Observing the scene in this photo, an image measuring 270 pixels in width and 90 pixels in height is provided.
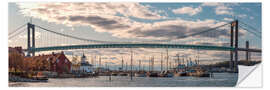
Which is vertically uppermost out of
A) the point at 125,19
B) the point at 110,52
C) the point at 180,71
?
the point at 125,19

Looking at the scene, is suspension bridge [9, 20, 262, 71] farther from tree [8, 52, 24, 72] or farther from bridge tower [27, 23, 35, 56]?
tree [8, 52, 24, 72]

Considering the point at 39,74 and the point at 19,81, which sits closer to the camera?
the point at 19,81

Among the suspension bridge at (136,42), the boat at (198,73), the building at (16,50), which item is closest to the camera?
the building at (16,50)

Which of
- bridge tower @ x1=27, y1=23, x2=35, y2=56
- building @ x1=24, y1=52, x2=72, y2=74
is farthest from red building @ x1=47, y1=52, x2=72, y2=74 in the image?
bridge tower @ x1=27, y1=23, x2=35, y2=56

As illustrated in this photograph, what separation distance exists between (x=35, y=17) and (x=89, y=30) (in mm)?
2494

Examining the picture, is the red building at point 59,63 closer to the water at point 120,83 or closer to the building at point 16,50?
the water at point 120,83

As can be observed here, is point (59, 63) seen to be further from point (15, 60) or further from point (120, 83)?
point (15, 60)

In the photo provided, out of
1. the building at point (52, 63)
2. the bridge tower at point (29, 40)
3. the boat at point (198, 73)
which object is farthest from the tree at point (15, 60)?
the boat at point (198, 73)

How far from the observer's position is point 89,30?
61.5 feet

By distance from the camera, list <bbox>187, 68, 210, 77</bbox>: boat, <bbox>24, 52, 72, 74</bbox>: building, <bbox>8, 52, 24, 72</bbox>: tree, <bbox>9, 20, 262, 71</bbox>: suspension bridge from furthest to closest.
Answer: <bbox>187, 68, 210, 77</bbox>: boat < <bbox>24, 52, 72, 74</bbox>: building < <bbox>9, 20, 262, 71</bbox>: suspension bridge < <bbox>8, 52, 24, 72</bbox>: tree

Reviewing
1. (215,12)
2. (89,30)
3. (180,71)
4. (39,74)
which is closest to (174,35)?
(215,12)

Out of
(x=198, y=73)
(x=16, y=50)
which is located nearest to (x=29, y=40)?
(x=16, y=50)
